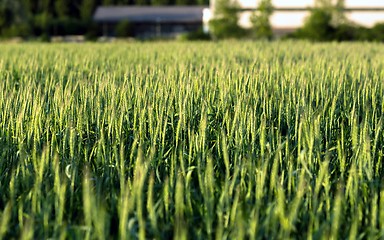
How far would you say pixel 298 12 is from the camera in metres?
31.2

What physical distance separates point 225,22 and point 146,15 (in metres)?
17.4

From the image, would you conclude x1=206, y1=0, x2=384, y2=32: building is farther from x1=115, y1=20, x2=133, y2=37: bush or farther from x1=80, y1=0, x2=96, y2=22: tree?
x1=80, y1=0, x2=96, y2=22: tree

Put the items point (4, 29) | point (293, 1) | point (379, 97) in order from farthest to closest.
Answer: point (293, 1) → point (4, 29) → point (379, 97)

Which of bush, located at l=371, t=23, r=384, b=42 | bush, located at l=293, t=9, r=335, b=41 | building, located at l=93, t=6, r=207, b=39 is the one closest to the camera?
bush, located at l=371, t=23, r=384, b=42

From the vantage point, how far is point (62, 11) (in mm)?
46906

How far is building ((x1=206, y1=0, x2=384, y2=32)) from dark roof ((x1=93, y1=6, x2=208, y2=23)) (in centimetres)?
941

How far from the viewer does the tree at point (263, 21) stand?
23.0 m

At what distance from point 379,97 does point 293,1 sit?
1132 inches

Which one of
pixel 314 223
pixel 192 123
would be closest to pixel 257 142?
pixel 192 123

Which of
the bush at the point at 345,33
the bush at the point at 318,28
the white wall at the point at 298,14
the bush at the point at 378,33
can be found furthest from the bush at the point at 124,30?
the bush at the point at 378,33

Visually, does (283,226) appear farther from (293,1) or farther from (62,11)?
(62,11)

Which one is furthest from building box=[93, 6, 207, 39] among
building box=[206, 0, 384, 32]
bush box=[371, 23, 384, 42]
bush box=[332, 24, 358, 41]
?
bush box=[371, 23, 384, 42]

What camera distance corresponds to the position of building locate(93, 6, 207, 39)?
130 feet

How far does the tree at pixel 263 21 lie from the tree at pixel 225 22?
553 mm
